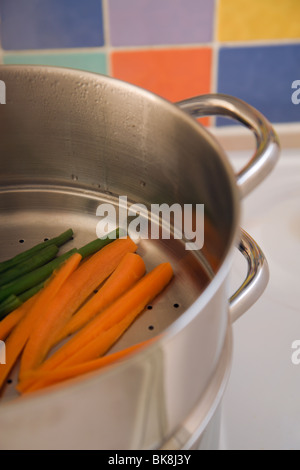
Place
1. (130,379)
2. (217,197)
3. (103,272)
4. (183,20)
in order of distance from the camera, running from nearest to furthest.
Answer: (130,379) < (217,197) < (103,272) < (183,20)

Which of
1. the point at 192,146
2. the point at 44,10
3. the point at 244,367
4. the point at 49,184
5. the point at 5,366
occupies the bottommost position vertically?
the point at 244,367

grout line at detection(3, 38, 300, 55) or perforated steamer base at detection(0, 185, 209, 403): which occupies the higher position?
grout line at detection(3, 38, 300, 55)

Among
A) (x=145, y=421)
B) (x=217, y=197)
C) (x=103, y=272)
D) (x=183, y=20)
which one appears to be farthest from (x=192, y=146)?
(x=183, y=20)

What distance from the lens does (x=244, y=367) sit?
90 cm

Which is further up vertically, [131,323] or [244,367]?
[131,323]

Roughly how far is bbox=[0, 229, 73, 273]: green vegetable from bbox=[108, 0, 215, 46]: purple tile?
427mm

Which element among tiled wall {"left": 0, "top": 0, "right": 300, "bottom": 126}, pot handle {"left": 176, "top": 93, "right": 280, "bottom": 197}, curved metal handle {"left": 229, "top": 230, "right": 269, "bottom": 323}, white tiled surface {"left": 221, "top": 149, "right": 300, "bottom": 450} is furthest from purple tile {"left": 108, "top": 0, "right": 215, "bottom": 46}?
curved metal handle {"left": 229, "top": 230, "right": 269, "bottom": 323}

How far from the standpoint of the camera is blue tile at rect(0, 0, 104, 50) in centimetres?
97

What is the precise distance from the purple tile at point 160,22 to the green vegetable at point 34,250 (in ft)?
1.40

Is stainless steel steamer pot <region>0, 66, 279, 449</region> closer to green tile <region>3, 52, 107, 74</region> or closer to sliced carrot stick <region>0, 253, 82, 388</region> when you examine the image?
sliced carrot stick <region>0, 253, 82, 388</region>

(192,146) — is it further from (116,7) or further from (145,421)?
(116,7)

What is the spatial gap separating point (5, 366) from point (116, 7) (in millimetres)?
648

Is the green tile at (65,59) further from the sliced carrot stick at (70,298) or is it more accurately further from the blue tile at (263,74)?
the sliced carrot stick at (70,298)

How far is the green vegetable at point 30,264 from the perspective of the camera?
2.37 feet
